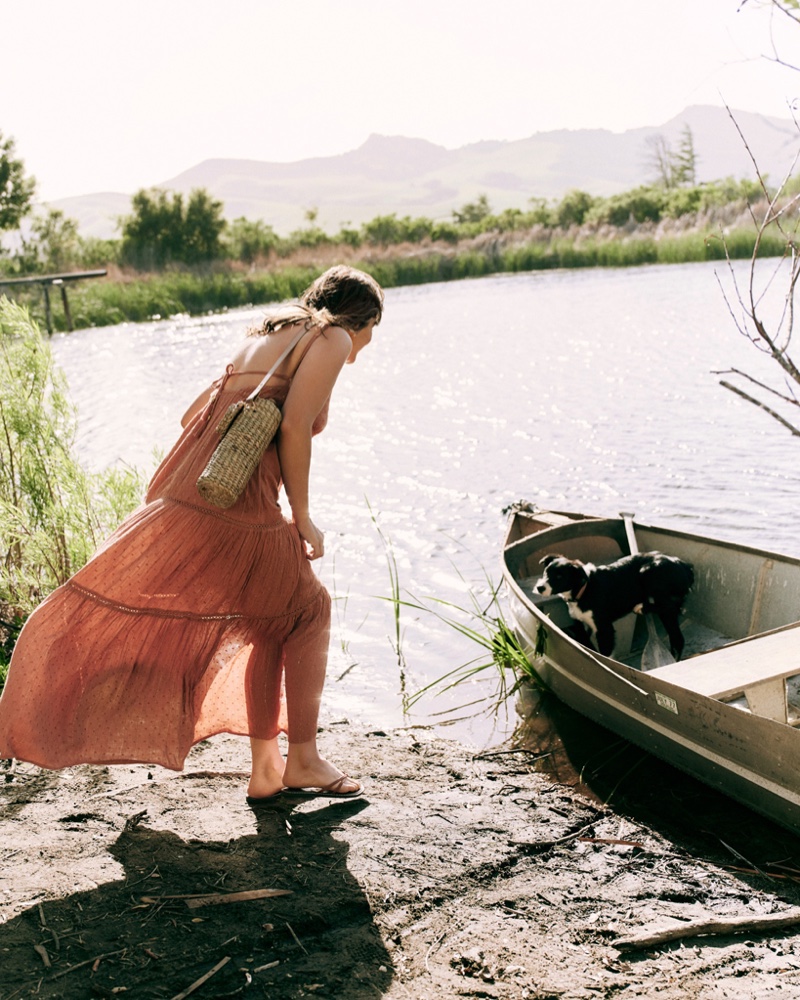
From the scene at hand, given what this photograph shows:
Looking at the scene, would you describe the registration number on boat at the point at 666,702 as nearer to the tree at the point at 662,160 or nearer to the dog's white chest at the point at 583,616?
the dog's white chest at the point at 583,616

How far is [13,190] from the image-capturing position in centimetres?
4078

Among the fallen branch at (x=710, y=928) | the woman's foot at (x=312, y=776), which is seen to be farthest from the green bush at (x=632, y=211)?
the fallen branch at (x=710, y=928)

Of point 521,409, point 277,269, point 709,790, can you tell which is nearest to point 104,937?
point 709,790

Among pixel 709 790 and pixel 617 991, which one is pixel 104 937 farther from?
pixel 709 790

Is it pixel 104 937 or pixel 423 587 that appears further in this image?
pixel 423 587

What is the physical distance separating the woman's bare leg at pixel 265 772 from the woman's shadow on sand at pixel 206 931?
11.8 inches

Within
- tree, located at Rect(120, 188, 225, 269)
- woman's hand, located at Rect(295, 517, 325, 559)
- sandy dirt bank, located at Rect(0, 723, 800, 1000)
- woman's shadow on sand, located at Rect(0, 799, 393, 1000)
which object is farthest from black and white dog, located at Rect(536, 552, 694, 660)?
tree, located at Rect(120, 188, 225, 269)

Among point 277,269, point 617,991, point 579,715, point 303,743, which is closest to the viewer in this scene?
point 617,991

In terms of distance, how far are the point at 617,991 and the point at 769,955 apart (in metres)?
0.64

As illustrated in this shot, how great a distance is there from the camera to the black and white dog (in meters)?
5.94

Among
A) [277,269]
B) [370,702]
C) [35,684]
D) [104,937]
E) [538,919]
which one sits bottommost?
[370,702]

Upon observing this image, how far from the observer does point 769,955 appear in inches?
127

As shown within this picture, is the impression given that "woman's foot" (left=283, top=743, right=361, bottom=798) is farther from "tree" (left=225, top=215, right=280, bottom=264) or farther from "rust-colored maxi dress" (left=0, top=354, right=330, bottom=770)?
"tree" (left=225, top=215, right=280, bottom=264)

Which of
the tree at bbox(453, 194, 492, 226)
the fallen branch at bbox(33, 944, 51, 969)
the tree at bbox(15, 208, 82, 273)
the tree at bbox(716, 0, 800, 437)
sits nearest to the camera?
the tree at bbox(716, 0, 800, 437)
